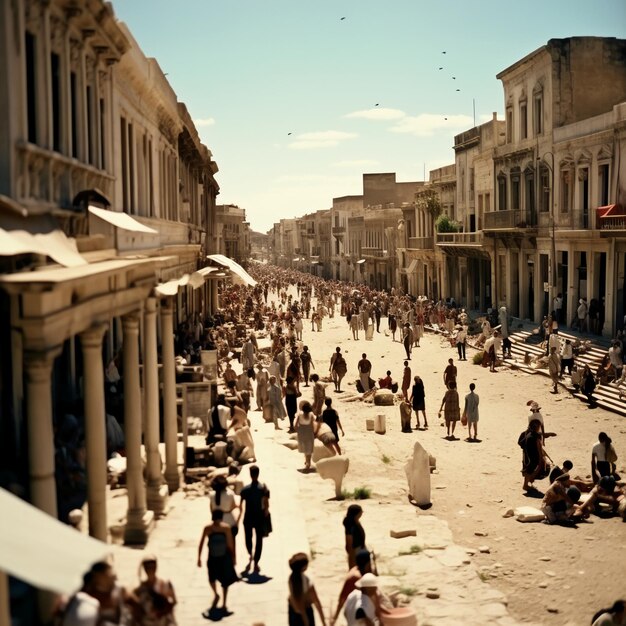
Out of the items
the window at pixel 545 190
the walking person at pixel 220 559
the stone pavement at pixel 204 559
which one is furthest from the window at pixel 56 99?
the window at pixel 545 190

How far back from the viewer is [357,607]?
25.4ft

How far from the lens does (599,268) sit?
3150cm

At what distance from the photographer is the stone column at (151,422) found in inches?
486

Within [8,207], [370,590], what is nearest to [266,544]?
[370,590]

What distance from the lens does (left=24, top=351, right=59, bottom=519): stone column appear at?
7297mm

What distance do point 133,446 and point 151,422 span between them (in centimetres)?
148

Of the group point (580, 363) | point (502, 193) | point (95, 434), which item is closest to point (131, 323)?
point (95, 434)

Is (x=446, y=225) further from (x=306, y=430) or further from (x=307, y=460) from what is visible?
(x=306, y=430)

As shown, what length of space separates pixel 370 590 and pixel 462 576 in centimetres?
346

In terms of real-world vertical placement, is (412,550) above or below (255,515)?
below

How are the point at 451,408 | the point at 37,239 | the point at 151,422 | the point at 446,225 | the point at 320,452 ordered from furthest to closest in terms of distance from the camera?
the point at 446,225 < the point at 451,408 < the point at 320,452 < the point at 151,422 < the point at 37,239

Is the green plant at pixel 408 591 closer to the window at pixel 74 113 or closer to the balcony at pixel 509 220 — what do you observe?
the window at pixel 74 113

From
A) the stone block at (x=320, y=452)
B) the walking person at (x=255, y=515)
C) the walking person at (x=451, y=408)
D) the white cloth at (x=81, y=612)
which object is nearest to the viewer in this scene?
the white cloth at (x=81, y=612)

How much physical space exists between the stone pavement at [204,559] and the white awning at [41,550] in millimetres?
3759
